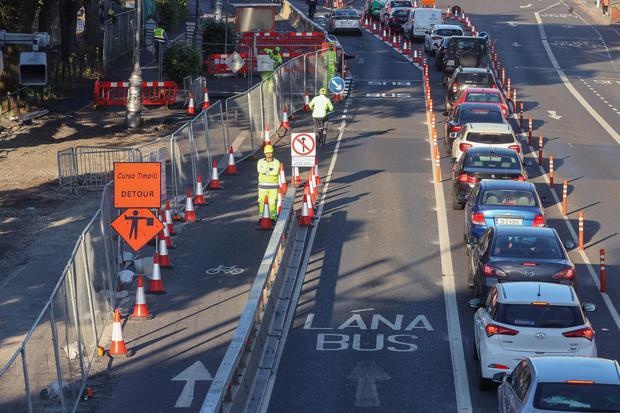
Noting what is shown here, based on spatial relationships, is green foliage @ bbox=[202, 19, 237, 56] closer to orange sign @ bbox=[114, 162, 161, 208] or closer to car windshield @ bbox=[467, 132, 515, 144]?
car windshield @ bbox=[467, 132, 515, 144]

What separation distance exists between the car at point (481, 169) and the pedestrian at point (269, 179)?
14.6 feet

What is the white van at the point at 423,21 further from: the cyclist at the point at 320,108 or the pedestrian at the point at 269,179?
the pedestrian at the point at 269,179

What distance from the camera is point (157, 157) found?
25.5 metres

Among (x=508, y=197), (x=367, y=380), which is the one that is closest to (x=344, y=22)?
(x=508, y=197)

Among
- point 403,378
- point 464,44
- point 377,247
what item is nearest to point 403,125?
point 464,44

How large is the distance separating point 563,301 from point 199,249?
9933mm

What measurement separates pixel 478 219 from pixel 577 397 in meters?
11.6

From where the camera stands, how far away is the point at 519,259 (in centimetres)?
1941

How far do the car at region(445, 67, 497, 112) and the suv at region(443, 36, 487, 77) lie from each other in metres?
6.61

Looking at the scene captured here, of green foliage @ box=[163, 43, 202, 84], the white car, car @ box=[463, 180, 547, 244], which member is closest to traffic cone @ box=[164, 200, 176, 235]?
car @ box=[463, 180, 547, 244]

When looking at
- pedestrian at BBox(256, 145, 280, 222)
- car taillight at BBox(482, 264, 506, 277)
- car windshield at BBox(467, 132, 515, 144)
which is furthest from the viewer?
car windshield at BBox(467, 132, 515, 144)

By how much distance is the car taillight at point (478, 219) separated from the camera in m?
23.5

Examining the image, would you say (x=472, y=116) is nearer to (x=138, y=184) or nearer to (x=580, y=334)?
(x=138, y=184)

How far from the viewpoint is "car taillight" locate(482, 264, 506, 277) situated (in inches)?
757
